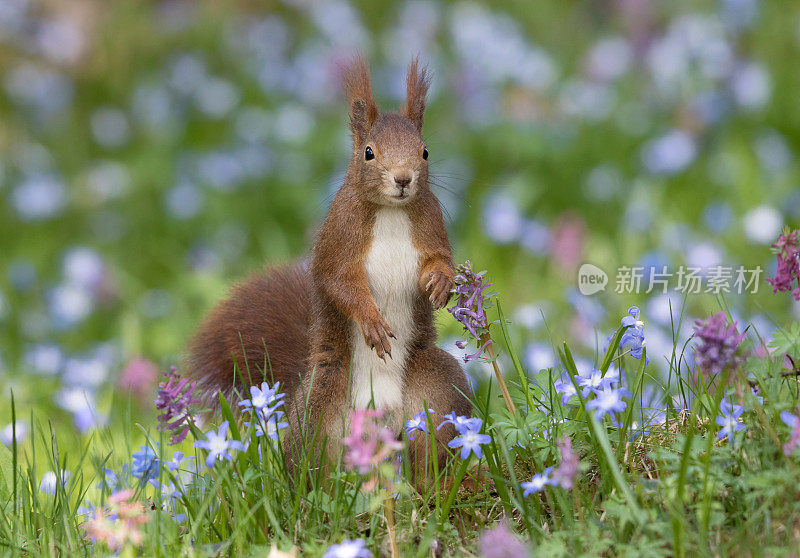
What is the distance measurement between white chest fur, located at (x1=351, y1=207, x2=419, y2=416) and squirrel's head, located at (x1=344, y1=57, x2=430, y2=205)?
0.07m

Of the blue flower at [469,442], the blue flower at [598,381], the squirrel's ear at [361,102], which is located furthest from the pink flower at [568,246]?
the blue flower at [469,442]

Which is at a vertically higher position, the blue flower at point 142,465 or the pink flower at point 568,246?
the pink flower at point 568,246

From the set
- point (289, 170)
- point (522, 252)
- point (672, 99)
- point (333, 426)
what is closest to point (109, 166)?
point (289, 170)

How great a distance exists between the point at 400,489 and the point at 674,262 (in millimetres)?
2781

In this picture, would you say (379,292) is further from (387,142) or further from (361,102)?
(361,102)

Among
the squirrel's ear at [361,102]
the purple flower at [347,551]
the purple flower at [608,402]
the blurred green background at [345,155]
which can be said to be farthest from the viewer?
the blurred green background at [345,155]

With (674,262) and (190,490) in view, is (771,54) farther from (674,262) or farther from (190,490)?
(190,490)

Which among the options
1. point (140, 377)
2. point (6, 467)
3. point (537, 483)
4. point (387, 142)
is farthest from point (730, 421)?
point (140, 377)

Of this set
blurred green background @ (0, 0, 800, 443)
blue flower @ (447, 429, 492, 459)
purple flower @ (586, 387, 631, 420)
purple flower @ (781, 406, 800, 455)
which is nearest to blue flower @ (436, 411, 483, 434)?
blue flower @ (447, 429, 492, 459)

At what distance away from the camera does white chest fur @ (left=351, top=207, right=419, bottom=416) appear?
232 cm

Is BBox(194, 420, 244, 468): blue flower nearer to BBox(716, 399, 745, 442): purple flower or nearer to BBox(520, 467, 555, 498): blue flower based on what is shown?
BBox(520, 467, 555, 498): blue flower

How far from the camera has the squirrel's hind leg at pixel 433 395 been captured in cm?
235

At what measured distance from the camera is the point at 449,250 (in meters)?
2.37

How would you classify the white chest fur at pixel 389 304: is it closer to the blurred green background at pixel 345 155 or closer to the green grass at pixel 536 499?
the green grass at pixel 536 499
